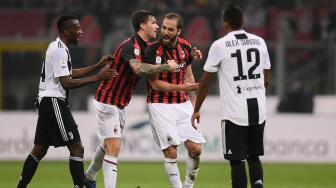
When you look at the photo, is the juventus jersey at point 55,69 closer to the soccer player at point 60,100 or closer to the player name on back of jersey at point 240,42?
the soccer player at point 60,100

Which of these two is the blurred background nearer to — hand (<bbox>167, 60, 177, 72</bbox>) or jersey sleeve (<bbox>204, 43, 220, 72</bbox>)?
hand (<bbox>167, 60, 177, 72</bbox>)

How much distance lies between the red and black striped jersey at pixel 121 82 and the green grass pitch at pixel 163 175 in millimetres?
2027

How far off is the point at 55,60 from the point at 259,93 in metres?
2.31

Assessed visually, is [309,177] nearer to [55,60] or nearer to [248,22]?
[55,60]

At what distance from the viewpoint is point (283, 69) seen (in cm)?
2041

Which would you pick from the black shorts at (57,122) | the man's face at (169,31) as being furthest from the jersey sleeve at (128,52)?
the black shorts at (57,122)

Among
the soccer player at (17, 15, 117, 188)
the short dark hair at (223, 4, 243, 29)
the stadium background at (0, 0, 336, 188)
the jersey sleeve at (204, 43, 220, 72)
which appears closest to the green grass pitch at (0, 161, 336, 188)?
the stadium background at (0, 0, 336, 188)

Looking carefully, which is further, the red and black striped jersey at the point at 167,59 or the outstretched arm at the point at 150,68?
the red and black striped jersey at the point at 167,59

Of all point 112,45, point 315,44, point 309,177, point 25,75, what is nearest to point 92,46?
point 112,45

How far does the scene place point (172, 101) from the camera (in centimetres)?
960

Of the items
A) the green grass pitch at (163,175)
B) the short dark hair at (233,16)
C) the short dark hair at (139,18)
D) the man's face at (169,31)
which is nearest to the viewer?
the short dark hair at (233,16)

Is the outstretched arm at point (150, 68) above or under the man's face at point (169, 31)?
under

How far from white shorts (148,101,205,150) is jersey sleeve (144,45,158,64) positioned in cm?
53

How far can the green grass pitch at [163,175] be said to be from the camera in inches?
460
